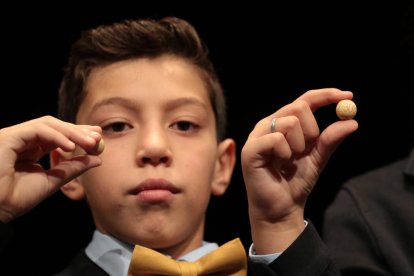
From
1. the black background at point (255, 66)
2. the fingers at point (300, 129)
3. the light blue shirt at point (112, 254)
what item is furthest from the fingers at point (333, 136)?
the black background at point (255, 66)

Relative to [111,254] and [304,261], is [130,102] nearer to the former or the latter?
[111,254]

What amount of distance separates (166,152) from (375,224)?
22.7 inches

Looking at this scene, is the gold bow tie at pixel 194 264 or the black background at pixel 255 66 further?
the black background at pixel 255 66

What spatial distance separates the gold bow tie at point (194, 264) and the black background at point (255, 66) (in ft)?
2.57

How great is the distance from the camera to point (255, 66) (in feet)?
7.69

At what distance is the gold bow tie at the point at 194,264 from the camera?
150 centimetres

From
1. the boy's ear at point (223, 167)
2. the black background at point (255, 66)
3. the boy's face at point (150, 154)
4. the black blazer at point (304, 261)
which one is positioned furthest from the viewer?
the black background at point (255, 66)

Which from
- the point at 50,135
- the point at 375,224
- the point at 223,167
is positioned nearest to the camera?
the point at 50,135

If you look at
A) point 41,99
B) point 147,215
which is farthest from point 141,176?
point 41,99

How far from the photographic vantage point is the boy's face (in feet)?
5.12

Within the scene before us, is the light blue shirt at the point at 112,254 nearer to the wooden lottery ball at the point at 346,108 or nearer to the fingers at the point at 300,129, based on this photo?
the fingers at the point at 300,129

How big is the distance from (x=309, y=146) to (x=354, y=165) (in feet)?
3.30

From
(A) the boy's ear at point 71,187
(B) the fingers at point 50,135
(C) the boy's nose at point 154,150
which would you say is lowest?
(A) the boy's ear at point 71,187

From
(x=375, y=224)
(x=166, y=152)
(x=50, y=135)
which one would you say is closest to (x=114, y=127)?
(x=166, y=152)
